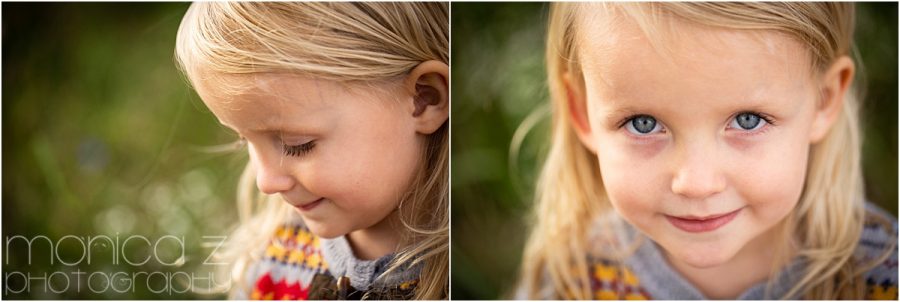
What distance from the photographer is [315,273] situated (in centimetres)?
195

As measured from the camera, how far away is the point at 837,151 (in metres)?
1.89

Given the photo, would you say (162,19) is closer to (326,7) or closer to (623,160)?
(326,7)

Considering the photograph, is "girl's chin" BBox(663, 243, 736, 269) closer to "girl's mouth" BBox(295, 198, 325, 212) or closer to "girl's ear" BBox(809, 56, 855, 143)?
"girl's ear" BBox(809, 56, 855, 143)

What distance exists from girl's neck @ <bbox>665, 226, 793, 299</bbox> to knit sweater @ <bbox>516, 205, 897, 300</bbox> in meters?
0.01

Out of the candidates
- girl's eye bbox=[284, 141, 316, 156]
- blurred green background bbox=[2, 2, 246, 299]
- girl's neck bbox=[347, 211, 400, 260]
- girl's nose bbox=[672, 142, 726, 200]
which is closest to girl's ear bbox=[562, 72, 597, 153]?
girl's nose bbox=[672, 142, 726, 200]

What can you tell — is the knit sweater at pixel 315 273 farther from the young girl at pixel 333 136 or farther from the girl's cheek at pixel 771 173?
the girl's cheek at pixel 771 173

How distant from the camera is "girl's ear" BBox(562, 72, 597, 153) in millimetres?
1889

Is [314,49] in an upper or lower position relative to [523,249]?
upper

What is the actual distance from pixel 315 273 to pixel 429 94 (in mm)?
465

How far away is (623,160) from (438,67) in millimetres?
431

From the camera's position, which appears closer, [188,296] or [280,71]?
[280,71]

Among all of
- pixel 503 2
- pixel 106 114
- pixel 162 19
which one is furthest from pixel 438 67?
pixel 106 114

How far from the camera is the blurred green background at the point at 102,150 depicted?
6.28ft

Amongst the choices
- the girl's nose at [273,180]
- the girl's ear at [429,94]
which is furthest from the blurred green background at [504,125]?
the girl's nose at [273,180]
